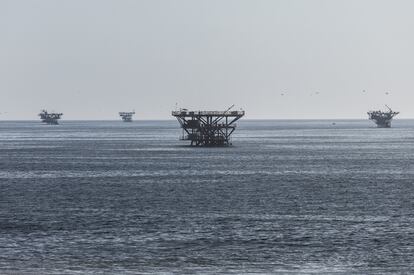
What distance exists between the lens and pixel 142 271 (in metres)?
46.4

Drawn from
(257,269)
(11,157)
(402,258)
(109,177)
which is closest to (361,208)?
(402,258)

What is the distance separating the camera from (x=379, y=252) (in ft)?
171

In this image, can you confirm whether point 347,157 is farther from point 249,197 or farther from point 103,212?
point 103,212

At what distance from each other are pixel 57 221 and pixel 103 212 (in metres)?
6.61

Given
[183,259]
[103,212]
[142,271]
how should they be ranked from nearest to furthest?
1. [142,271]
2. [183,259]
3. [103,212]

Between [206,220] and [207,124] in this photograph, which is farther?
[207,124]

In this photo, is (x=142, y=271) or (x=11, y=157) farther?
(x=11, y=157)

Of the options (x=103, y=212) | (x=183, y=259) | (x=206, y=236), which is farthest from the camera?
(x=103, y=212)

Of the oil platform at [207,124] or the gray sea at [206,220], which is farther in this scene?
the oil platform at [207,124]

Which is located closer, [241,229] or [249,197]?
[241,229]

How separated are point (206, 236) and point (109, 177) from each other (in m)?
55.1

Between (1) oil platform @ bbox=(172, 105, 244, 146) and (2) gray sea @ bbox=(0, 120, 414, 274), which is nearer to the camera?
(2) gray sea @ bbox=(0, 120, 414, 274)

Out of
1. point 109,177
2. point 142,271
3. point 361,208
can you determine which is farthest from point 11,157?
point 142,271

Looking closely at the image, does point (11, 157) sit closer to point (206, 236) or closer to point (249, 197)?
point (249, 197)
